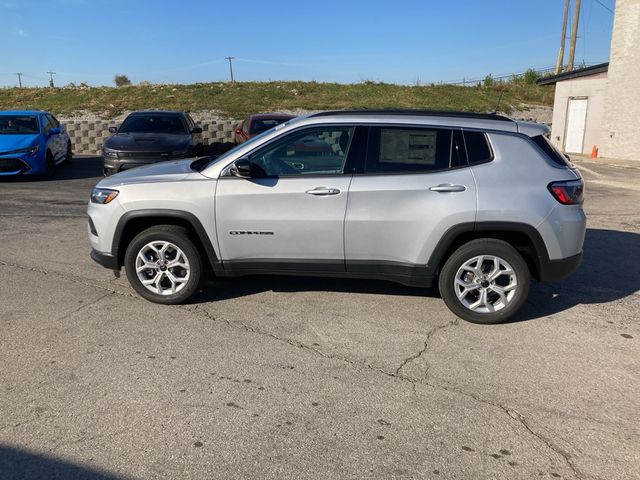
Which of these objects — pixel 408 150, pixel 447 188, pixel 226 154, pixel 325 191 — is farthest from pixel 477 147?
pixel 226 154

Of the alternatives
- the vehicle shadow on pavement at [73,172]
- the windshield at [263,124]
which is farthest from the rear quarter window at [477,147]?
the vehicle shadow on pavement at [73,172]

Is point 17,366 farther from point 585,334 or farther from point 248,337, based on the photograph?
point 585,334

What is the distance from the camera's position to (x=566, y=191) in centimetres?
472

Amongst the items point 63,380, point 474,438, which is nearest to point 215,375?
point 63,380

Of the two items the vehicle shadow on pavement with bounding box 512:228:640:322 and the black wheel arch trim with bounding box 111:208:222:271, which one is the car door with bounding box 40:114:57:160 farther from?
the vehicle shadow on pavement with bounding box 512:228:640:322

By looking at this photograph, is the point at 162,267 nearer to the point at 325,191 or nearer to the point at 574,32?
the point at 325,191

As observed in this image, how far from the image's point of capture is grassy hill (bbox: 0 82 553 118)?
95.0 ft

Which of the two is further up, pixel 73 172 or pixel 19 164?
pixel 19 164

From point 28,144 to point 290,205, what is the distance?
1005 centimetres

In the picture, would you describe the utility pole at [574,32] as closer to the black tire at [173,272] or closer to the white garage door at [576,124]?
the white garage door at [576,124]

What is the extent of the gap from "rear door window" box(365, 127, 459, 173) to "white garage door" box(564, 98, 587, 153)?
19.4m

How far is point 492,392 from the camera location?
3729 millimetres

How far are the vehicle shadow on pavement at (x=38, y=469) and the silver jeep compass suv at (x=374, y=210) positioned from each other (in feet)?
7.66

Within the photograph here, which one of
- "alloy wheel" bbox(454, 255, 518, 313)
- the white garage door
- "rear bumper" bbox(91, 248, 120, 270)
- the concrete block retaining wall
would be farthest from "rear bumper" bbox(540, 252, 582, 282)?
the white garage door
